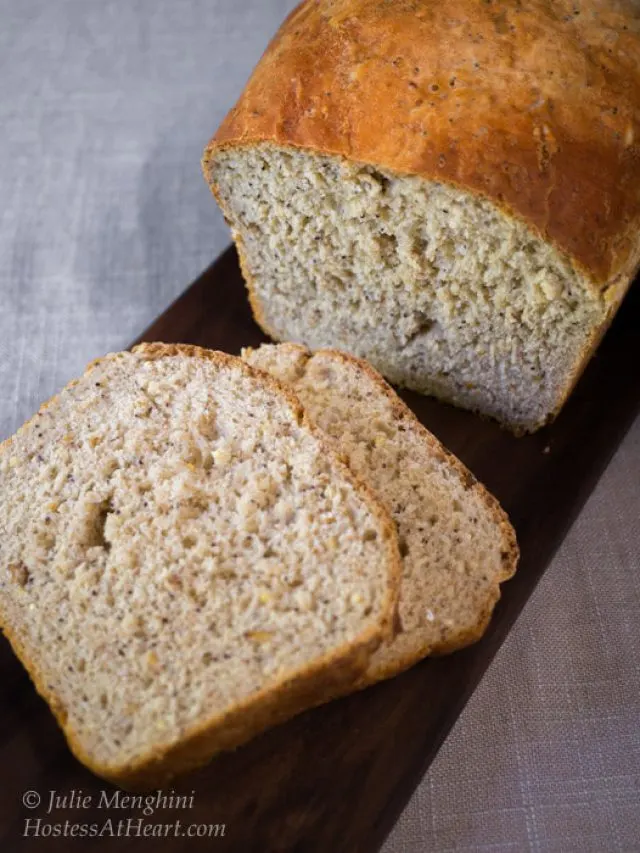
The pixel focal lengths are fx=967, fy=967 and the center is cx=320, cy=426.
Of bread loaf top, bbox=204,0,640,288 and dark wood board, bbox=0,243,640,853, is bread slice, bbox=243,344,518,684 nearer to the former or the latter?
dark wood board, bbox=0,243,640,853

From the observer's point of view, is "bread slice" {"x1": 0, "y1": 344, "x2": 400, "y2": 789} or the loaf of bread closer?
"bread slice" {"x1": 0, "y1": 344, "x2": 400, "y2": 789}

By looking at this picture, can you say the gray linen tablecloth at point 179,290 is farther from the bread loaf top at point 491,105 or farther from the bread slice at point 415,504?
the bread loaf top at point 491,105

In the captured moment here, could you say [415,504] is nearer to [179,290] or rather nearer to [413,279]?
[413,279]

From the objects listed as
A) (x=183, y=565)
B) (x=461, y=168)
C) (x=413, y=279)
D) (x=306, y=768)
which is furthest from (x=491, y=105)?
(x=306, y=768)

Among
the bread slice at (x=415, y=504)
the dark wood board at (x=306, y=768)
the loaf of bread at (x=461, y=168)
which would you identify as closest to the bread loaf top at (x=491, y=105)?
the loaf of bread at (x=461, y=168)

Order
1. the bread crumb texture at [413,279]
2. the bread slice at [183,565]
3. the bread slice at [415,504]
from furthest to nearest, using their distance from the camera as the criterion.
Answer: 1. the bread crumb texture at [413,279]
2. the bread slice at [415,504]
3. the bread slice at [183,565]

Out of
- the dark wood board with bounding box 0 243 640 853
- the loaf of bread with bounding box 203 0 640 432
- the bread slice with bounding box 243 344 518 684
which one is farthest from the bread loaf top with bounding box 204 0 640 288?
the dark wood board with bounding box 0 243 640 853
